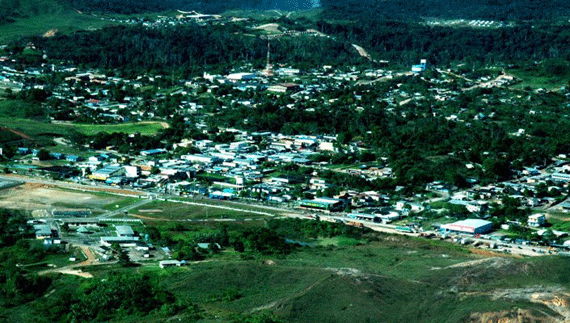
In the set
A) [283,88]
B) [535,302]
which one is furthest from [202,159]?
[535,302]

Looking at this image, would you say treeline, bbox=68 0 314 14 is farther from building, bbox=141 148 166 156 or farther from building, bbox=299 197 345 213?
building, bbox=299 197 345 213

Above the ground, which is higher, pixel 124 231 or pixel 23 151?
pixel 124 231

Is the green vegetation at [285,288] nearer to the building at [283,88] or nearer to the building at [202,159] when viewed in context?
the building at [202,159]

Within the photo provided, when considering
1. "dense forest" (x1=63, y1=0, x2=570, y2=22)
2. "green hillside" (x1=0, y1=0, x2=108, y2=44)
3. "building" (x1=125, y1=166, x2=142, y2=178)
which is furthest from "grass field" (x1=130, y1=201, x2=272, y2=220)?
"dense forest" (x1=63, y1=0, x2=570, y2=22)

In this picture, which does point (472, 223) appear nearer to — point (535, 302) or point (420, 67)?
point (535, 302)

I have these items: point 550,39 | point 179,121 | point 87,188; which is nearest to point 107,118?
point 179,121

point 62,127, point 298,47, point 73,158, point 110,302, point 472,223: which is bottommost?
point 62,127
